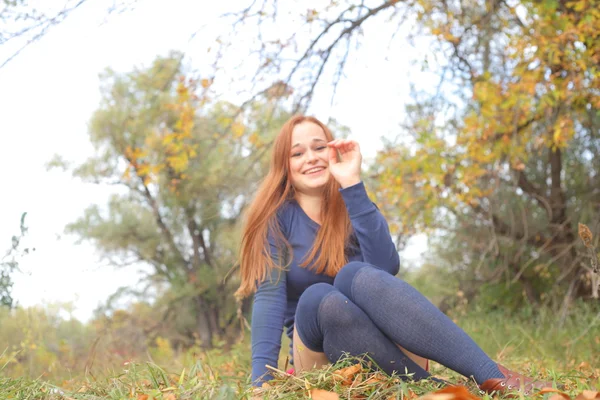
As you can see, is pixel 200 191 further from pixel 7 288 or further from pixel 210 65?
pixel 7 288

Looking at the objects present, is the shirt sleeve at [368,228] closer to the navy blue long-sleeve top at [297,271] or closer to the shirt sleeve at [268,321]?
the navy blue long-sleeve top at [297,271]

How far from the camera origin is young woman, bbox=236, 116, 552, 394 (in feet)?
5.84

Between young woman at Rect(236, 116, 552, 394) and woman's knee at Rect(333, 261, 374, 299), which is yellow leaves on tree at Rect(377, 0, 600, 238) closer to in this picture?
young woman at Rect(236, 116, 552, 394)

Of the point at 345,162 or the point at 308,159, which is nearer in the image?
the point at 345,162

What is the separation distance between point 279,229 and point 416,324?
30.5 inches

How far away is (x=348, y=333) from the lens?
6.11 feet

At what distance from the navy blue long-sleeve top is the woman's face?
189mm

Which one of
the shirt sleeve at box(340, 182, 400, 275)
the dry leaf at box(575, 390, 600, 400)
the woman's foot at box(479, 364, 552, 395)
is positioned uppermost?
the shirt sleeve at box(340, 182, 400, 275)

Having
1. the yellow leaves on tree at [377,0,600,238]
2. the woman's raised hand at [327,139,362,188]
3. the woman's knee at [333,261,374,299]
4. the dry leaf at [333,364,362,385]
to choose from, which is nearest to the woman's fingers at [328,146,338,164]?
the woman's raised hand at [327,139,362,188]

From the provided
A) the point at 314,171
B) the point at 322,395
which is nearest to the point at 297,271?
the point at 314,171

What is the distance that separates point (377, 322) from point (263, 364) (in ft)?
1.44

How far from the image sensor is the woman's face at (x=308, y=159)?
246cm

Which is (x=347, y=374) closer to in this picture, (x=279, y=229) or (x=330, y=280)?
(x=330, y=280)

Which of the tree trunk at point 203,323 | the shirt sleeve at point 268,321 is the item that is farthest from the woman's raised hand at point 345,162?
the tree trunk at point 203,323
